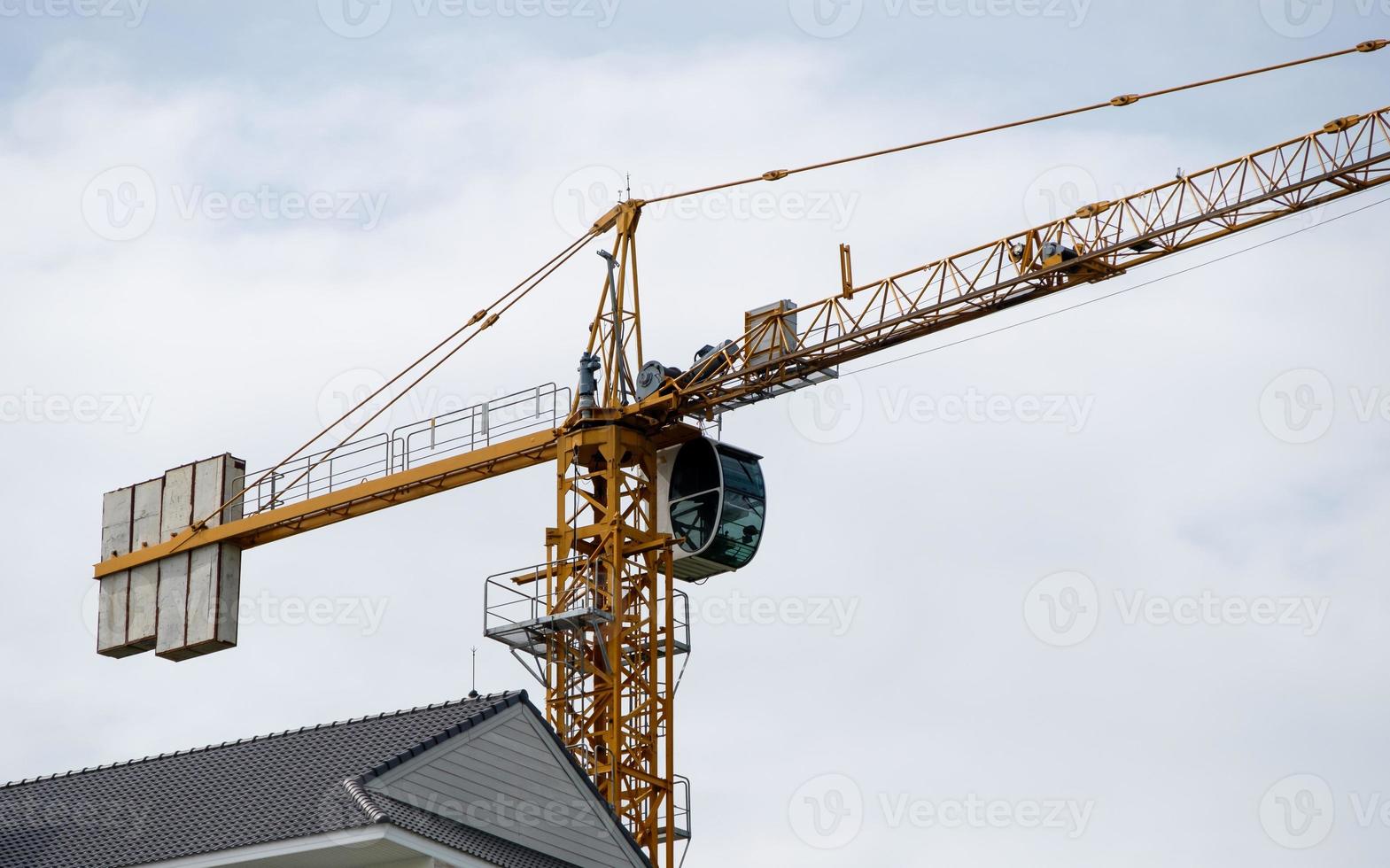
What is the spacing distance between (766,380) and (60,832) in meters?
28.4

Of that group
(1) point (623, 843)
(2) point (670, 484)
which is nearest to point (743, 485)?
(2) point (670, 484)

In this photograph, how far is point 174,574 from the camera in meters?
66.4

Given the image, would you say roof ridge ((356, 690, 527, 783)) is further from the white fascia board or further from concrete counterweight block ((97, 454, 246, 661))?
concrete counterweight block ((97, 454, 246, 661))

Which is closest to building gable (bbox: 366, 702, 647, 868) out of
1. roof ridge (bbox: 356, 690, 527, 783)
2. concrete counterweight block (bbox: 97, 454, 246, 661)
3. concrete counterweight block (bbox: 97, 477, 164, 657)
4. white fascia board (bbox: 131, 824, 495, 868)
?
roof ridge (bbox: 356, 690, 527, 783)

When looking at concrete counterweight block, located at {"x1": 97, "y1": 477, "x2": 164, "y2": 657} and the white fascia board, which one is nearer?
the white fascia board

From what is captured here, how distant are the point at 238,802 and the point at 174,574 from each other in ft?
116

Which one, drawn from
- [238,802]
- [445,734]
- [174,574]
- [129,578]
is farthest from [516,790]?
[129,578]

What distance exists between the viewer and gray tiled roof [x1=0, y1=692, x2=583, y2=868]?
30.9m

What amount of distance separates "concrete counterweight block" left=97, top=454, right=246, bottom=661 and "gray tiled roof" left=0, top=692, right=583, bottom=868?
2905 cm

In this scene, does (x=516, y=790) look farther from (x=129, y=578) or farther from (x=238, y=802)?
(x=129, y=578)

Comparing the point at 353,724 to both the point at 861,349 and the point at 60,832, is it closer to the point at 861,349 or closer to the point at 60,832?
the point at 60,832

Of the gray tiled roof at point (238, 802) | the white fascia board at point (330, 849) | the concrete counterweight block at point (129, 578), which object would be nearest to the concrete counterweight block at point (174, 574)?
the concrete counterweight block at point (129, 578)

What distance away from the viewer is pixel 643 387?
60594 mm

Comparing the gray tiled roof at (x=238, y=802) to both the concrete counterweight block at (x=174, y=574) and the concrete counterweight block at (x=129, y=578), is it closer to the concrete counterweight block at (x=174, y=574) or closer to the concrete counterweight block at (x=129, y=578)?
the concrete counterweight block at (x=174, y=574)
